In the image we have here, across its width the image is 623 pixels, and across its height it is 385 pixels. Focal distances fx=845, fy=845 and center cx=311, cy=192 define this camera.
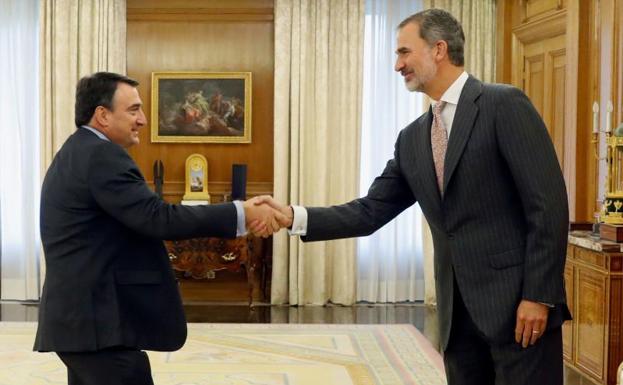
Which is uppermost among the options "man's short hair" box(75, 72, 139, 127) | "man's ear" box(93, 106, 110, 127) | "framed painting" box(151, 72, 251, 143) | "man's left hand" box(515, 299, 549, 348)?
"framed painting" box(151, 72, 251, 143)

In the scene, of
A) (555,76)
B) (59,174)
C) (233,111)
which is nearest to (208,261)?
(233,111)

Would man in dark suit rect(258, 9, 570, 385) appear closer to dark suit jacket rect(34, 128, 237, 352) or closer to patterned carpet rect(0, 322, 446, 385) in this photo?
dark suit jacket rect(34, 128, 237, 352)

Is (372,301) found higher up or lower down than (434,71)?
lower down

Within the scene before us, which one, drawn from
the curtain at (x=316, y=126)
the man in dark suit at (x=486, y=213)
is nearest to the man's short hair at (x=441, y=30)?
the man in dark suit at (x=486, y=213)

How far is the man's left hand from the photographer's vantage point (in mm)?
2436

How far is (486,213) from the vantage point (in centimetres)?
254

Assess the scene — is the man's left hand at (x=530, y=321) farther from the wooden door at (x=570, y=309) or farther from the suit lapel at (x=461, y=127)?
the wooden door at (x=570, y=309)

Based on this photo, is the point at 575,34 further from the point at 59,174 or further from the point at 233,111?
the point at 59,174

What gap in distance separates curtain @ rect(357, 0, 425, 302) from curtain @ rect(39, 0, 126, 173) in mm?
2451

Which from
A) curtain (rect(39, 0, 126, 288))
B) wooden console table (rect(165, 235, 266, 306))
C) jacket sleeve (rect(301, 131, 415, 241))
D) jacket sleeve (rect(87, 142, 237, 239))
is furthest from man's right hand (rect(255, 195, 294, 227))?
curtain (rect(39, 0, 126, 288))

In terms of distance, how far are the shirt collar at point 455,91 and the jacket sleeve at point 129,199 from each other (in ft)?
3.08

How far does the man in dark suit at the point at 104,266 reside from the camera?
106 inches

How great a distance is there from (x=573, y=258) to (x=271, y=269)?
366 centimetres

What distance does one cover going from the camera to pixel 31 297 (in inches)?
324
